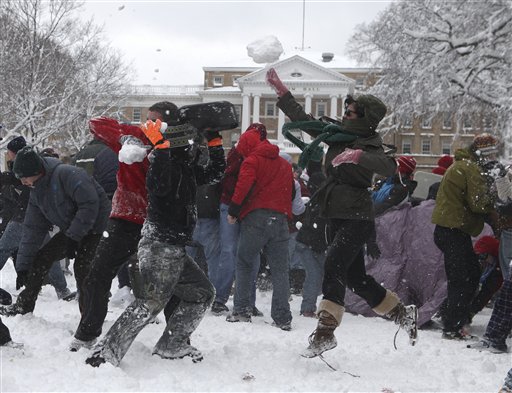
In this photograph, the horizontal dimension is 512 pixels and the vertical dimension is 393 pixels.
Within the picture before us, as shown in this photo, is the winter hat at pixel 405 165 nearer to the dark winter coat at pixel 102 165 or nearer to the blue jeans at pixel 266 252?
the blue jeans at pixel 266 252

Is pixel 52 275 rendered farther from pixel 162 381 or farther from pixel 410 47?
pixel 410 47

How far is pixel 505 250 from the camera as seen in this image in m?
5.88

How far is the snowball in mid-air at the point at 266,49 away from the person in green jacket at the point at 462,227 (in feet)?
206

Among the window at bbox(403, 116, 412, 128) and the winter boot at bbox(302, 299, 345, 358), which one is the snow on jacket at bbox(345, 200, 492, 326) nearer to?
the winter boot at bbox(302, 299, 345, 358)

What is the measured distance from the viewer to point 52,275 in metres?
7.36

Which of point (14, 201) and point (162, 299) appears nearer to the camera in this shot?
point (162, 299)

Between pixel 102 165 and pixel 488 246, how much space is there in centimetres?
417

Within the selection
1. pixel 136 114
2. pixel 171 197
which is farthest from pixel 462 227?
pixel 136 114

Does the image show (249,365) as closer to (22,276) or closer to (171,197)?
(171,197)

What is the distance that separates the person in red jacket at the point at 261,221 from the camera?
6434 mm

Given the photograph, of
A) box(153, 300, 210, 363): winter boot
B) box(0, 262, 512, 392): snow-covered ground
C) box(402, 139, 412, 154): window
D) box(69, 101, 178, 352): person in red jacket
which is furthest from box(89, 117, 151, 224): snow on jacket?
box(402, 139, 412, 154): window

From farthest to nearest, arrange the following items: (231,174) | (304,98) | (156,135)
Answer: (304,98)
(231,174)
(156,135)

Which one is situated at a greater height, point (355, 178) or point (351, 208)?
point (355, 178)

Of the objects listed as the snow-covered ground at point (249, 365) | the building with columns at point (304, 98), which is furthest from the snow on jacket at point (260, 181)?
the building with columns at point (304, 98)
